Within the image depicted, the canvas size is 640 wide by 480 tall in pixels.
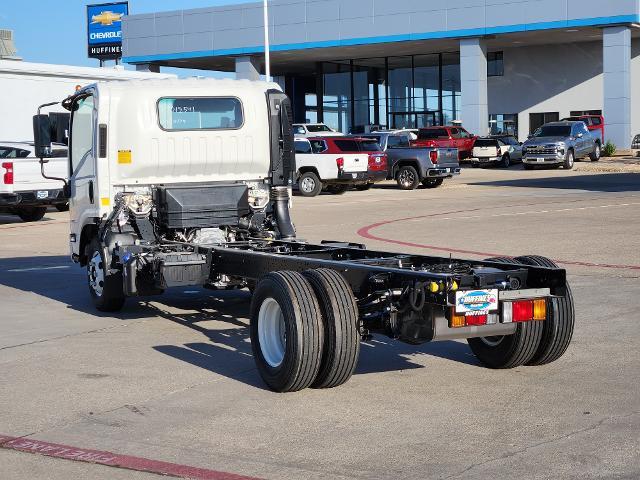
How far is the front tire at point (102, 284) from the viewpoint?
11.4 m

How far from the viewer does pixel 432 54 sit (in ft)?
201

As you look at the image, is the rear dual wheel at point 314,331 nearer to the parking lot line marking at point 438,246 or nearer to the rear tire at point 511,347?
the rear tire at point 511,347

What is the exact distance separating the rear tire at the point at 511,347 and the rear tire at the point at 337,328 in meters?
1.33

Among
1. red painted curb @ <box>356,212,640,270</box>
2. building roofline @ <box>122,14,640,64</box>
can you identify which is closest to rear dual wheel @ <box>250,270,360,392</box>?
red painted curb @ <box>356,212,640,270</box>

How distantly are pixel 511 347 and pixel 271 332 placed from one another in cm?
182

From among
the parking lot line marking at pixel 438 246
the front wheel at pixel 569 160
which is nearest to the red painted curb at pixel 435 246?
the parking lot line marking at pixel 438 246

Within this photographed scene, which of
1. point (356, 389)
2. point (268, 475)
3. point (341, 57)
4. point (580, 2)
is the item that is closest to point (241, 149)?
point (356, 389)

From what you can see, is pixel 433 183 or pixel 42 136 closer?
pixel 42 136

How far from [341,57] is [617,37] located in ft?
60.4

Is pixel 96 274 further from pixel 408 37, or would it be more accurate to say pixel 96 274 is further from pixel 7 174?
pixel 408 37

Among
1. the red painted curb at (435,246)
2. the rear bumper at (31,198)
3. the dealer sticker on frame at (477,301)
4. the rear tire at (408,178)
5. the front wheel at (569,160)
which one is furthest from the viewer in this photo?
the front wheel at (569,160)

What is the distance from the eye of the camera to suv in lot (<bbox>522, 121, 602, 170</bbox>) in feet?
139

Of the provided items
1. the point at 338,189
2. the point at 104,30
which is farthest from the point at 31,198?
the point at 104,30

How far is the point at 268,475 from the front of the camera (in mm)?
5867
